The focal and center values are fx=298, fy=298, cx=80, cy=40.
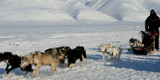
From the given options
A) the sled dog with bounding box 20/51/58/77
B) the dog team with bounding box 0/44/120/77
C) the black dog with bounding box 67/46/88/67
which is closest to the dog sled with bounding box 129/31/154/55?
the dog team with bounding box 0/44/120/77

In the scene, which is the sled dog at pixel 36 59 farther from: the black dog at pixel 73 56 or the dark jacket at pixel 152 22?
the dark jacket at pixel 152 22

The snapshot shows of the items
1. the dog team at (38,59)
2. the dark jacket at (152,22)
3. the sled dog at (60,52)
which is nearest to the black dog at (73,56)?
the dog team at (38,59)

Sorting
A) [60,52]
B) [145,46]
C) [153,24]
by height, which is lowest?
[60,52]

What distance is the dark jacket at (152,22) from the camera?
537 inches

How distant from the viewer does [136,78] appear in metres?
8.27

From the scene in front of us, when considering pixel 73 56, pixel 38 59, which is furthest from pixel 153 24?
pixel 38 59

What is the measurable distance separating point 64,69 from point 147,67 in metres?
2.88

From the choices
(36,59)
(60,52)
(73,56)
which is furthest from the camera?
(60,52)

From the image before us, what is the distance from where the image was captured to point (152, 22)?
45.1 ft

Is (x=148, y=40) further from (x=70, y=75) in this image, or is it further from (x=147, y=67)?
(x=70, y=75)

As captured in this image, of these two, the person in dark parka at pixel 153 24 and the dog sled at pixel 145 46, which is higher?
the person in dark parka at pixel 153 24

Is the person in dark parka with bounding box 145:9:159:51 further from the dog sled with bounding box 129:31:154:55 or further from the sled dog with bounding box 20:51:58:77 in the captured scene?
the sled dog with bounding box 20:51:58:77

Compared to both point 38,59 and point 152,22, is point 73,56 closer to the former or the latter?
point 38,59

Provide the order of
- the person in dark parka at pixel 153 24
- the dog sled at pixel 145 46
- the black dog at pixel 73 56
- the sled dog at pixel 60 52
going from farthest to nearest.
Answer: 1. the dog sled at pixel 145 46
2. the person in dark parka at pixel 153 24
3. the sled dog at pixel 60 52
4. the black dog at pixel 73 56
